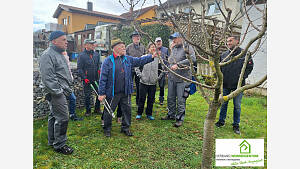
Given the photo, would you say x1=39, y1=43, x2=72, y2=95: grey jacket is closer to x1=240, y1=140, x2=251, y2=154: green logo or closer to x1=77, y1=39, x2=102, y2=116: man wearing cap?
x1=77, y1=39, x2=102, y2=116: man wearing cap

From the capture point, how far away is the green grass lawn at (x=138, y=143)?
2.67m

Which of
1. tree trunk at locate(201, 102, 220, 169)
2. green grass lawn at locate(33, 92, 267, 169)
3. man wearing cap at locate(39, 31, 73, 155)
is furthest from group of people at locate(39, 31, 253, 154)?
tree trunk at locate(201, 102, 220, 169)

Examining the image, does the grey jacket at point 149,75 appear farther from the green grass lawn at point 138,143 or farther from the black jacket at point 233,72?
the black jacket at point 233,72

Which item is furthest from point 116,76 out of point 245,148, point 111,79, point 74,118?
point 245,148

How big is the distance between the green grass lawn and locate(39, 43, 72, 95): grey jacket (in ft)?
2.00

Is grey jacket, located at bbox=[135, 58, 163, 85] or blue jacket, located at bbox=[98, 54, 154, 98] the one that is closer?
blue jacket, located at bbox=[98, 54, 154, 98]

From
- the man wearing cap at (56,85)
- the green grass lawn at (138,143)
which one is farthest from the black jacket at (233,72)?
the man wearing cap at (56,85)

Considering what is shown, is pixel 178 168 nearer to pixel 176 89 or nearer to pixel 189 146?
pixel 189 146

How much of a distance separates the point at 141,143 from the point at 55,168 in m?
1.38

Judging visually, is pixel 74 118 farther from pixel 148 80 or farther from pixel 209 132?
pixel 209 132

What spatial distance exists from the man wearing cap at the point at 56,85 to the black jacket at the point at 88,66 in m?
1.61

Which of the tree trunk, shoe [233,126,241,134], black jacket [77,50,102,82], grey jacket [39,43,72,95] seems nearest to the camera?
the tree trunk

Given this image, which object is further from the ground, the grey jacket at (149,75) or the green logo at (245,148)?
the grey jacket at (149,75)

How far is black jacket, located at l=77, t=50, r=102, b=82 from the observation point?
442 cm
